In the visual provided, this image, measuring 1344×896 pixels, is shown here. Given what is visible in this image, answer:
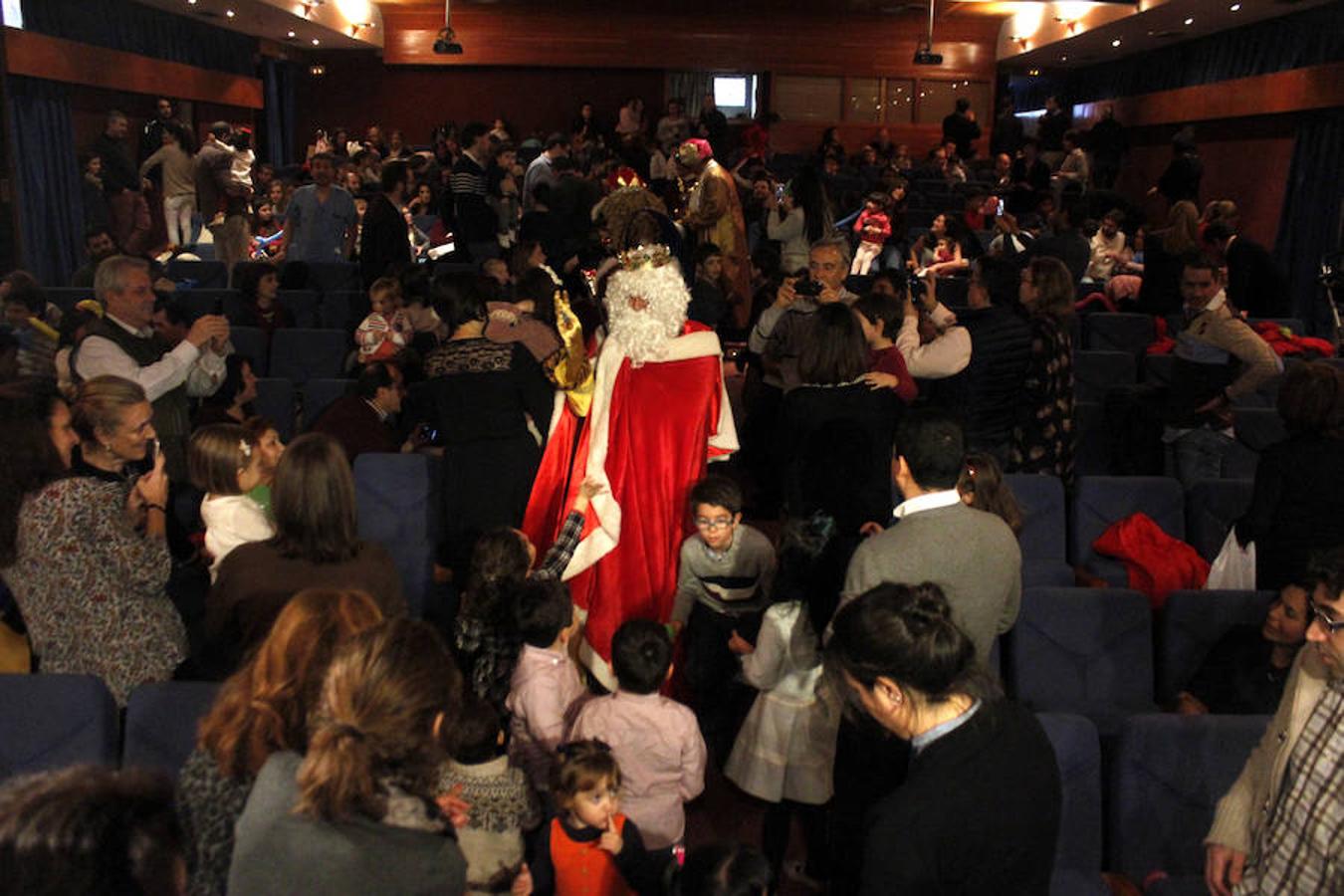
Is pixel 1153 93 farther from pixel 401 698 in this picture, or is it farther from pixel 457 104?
pixel 401 698

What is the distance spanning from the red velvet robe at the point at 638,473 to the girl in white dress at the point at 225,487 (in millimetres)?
1145

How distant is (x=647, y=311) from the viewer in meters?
4.05

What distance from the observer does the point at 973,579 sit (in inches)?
101

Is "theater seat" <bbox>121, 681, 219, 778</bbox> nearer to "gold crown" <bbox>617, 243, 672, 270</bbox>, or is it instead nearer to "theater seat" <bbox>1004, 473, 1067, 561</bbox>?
"gold crown" <bbox>617, 243, 672, 270</bbox>

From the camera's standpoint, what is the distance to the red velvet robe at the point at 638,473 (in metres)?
4.11

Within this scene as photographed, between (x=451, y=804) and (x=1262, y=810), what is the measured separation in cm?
155

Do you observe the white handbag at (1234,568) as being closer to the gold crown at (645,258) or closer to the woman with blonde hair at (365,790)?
the gold crown at (645,258)

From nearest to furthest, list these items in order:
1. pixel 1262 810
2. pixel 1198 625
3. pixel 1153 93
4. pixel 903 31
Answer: pixel 1262 810 < pixel 1198 625 < pixel 1153 93 < pixel 903 31

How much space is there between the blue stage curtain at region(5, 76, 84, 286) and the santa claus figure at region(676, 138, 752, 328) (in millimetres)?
6805

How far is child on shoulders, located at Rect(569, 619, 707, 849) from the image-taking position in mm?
2889

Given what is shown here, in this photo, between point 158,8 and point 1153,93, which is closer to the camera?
point 158,8

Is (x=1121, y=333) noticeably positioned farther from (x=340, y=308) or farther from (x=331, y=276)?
(x=331, y=276)

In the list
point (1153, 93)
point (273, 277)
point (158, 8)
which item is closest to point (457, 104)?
point (158, 8)

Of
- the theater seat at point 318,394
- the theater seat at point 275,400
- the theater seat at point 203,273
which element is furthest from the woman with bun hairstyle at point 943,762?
the theater seat at point 203,273
